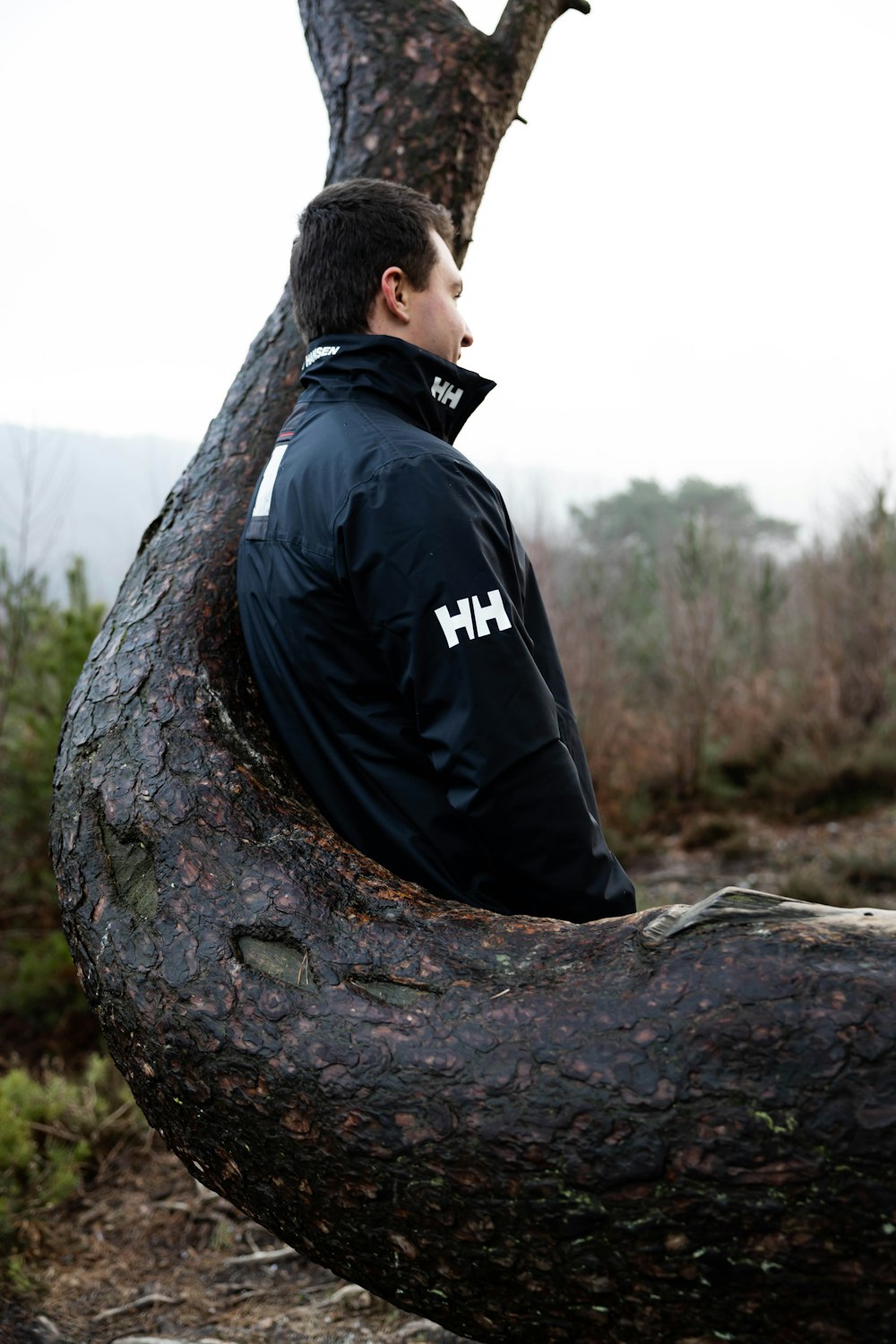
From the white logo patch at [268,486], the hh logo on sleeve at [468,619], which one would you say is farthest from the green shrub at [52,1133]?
the hh logo on sleeve at [468,619]

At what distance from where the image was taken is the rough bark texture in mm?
1297

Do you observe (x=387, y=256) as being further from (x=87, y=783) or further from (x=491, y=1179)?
(x=491, y=1179)

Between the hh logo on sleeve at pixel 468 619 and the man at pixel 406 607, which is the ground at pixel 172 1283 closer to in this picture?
the man at pixel 406 607

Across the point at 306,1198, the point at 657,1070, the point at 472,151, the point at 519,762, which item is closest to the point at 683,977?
the point at 657,1070

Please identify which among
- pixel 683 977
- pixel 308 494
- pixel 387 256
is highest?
pixel 387 256

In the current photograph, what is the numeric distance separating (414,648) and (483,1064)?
67 cm

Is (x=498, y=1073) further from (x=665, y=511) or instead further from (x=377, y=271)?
(x=665, y=511)

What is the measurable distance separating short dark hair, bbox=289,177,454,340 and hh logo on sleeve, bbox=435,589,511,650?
79 centimetres

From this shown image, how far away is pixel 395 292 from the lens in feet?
7.35

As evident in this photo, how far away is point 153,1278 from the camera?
3396 mm

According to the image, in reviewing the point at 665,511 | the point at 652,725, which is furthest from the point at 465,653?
the point at 665,511

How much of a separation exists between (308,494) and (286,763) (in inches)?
21.8

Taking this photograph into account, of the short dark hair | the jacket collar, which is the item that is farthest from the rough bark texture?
the short dark hair

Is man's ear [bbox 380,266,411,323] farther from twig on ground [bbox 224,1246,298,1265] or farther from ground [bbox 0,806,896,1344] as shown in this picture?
twig on ground [bbox 224,1246,298,1265]
